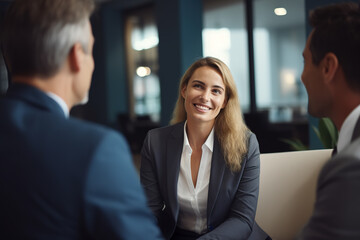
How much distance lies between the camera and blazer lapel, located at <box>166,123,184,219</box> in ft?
6.70

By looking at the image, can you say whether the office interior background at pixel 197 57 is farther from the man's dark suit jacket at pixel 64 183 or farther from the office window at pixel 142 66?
the man's dark suit jacket at pixel 64 183

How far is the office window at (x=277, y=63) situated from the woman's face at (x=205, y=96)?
5080 mm

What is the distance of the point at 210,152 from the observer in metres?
2.17

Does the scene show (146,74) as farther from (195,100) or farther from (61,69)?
(61,69)

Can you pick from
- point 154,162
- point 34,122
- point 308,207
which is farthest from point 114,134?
point 308,207

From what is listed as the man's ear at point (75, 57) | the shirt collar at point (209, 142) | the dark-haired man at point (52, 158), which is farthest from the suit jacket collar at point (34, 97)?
the shirt collar at point (209, 142)

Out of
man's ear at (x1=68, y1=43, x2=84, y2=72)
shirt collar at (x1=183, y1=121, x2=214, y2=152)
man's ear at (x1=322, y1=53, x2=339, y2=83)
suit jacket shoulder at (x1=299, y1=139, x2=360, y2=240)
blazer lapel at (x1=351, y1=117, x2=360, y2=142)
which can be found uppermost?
man's ear at (x1=68, y1=43, x2=84, y2=72)

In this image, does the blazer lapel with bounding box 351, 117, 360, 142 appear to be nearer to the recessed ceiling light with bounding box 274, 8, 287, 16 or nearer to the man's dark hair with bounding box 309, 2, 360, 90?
the man's dark hair with bounding box 309, 2, 360, 90

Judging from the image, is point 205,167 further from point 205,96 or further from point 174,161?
point 205,96

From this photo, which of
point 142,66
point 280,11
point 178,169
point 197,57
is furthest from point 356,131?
point 142,66

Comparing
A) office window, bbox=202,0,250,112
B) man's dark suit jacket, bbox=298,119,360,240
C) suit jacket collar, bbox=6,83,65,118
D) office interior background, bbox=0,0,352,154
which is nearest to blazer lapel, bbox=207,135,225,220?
man's dark suit jacket, bbox=298,119,360,240

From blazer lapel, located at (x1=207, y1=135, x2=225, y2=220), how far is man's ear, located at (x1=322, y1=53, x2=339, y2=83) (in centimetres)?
98

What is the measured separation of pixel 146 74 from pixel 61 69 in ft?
31.1

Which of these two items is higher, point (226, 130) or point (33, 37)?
point (33, 37)
